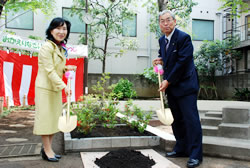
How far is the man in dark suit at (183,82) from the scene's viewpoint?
310 cm

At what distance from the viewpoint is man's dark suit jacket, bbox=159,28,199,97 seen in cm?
312

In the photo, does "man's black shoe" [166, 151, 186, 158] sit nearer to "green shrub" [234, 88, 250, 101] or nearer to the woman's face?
the woman's face

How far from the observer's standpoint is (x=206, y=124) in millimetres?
4531

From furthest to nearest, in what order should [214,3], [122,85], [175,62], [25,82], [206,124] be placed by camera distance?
[214,3] < [122,85] < [25,82] < [206,124] < [175,62]

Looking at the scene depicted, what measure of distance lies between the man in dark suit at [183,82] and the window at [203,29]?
16.3 meters

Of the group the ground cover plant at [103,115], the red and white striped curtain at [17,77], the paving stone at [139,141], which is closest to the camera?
the paving stone at [139,141]

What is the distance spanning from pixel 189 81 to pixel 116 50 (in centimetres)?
1399

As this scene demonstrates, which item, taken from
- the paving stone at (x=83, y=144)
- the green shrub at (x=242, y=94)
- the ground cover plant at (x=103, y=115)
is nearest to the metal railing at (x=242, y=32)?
the green shrub at (x=242, y=94)

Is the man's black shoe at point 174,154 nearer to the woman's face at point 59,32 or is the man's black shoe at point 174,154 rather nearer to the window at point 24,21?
the woman's face at point 59,32

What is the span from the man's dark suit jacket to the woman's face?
4.90 feet

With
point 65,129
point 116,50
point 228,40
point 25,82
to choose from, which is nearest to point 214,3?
point 228,40

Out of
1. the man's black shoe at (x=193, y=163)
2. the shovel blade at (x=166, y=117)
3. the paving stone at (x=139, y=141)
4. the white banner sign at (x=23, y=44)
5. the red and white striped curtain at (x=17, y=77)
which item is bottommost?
the man's black shoe at (x=193, y=163)

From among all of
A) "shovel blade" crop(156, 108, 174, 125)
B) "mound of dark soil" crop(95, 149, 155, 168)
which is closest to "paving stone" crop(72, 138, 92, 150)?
"mound of dark soil" crop(95, 149, 155, 168)

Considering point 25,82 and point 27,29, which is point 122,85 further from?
point 27,29
